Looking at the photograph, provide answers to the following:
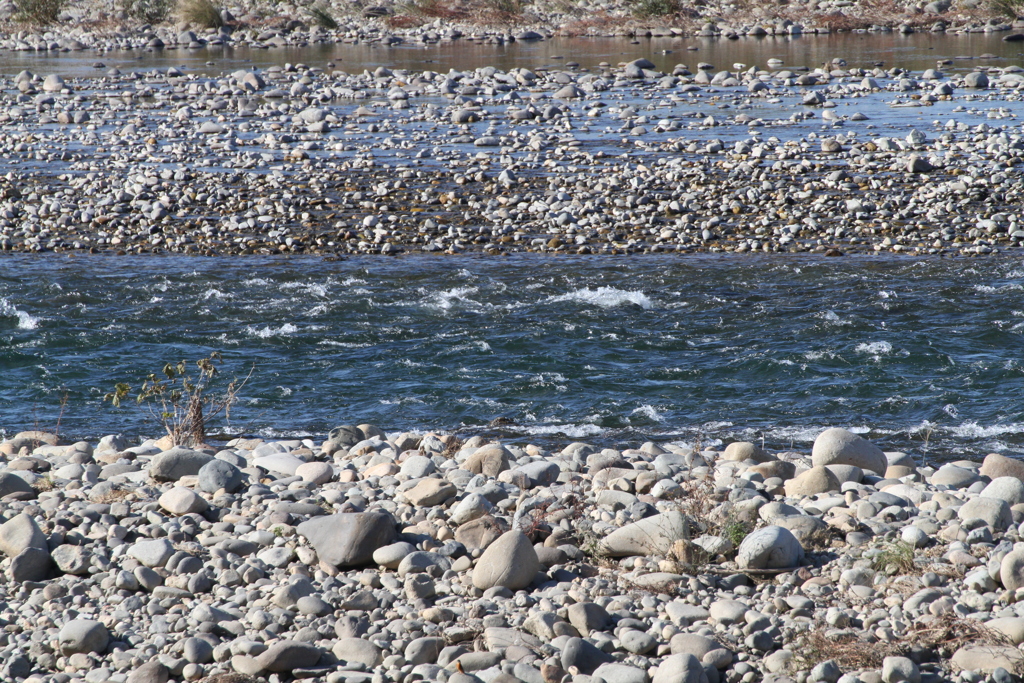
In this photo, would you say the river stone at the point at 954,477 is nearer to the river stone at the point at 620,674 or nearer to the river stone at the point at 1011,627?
the river stone at the point at 1011,627

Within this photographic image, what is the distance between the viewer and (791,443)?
30.2 feet

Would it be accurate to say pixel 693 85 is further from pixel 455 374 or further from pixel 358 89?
pixel 455 374

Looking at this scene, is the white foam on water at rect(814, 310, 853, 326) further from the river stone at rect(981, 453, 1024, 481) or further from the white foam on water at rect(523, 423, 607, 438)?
the river stone at rect(981, 453, 1024, 481)

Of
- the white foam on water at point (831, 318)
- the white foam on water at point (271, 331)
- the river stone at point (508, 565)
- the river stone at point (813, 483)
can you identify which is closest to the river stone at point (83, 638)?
the river stone at point (508, 565)

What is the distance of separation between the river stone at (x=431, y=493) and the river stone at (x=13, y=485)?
2583 mm

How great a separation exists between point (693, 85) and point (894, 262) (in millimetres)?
17452

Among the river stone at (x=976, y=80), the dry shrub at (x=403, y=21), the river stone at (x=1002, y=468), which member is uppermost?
the dry shrub at (x=403, y=21)

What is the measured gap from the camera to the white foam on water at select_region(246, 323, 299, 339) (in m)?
12.1

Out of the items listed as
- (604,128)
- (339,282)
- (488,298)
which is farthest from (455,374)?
(604,128)

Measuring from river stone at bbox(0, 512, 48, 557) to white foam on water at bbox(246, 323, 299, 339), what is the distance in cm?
566

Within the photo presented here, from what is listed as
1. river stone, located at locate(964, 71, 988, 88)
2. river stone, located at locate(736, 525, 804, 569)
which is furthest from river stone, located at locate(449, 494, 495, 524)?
river stone, located at locate(964, 71, 988, 88)

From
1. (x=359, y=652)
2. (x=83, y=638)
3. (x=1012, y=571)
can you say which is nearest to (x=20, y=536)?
(x=83, y=638)

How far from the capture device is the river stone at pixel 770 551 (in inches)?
235

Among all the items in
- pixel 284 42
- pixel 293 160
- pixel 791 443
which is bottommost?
pixel 791 443
